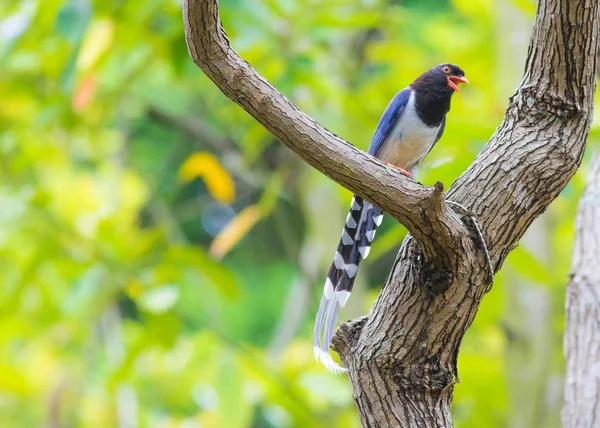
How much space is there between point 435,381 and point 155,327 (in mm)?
2259

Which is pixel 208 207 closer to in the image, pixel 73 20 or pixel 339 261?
pixel 73 20

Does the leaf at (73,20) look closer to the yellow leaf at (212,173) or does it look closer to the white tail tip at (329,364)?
the yellow leaf at (212,173)

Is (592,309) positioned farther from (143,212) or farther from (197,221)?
(197,221)

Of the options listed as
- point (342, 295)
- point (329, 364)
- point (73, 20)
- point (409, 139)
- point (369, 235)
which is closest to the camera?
point (329, 364)

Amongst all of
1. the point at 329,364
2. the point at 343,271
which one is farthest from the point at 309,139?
the point at 343,271

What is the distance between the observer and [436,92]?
10.9ft

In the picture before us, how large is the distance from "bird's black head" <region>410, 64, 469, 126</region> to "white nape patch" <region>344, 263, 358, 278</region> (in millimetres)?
793

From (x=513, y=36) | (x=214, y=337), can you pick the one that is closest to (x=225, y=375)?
(x=214, y=337)

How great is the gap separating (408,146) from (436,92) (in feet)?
0.82

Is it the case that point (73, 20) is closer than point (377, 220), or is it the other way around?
point (377, 220)

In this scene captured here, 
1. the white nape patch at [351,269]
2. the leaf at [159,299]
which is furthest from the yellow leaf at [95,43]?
the white nape patch at [351,269]

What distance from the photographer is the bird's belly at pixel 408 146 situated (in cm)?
329

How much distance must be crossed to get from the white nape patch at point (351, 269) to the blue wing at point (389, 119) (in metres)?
0.71

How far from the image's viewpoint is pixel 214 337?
4258 millimetres
